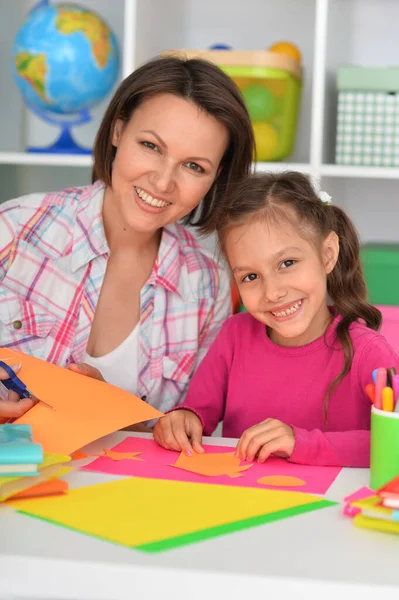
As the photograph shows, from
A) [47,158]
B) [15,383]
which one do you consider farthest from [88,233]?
[47,158]

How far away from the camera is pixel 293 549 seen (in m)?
0.71

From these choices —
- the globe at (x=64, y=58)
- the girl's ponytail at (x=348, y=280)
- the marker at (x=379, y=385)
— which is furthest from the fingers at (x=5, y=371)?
the globe at (x=64, y=58)

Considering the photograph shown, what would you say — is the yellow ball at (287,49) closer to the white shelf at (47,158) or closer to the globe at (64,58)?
the globe at (64,58)

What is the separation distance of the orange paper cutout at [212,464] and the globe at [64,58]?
1.36 meters

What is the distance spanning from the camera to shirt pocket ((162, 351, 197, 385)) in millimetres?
1607

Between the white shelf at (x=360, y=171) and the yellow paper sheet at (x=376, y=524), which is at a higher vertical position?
the white shelf at (x=360, y=171)

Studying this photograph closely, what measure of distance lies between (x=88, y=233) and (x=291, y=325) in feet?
1.60

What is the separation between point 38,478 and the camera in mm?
872

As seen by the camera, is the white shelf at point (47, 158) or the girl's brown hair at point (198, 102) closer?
the girl's brown hair at point (198, 102)

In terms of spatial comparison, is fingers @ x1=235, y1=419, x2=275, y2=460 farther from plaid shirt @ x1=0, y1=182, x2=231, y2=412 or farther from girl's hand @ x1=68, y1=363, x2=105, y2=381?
plaid shirt @ x1=0, y1=182, x2=231, y2=412

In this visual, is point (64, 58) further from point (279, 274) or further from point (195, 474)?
point (195, 474)

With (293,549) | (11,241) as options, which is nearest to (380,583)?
(293,549)

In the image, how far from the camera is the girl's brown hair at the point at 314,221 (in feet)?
4.42

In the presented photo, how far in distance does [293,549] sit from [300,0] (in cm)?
200
